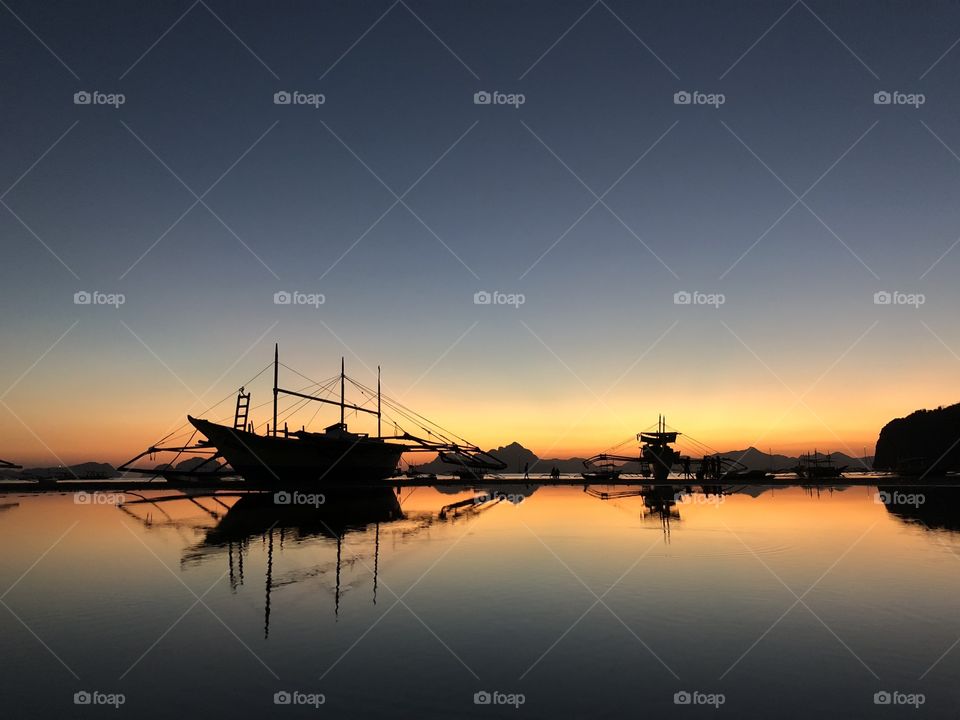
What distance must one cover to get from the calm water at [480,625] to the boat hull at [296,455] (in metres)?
47.6

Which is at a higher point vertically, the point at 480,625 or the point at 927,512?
the point at 480,625

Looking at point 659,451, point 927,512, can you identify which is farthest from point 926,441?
point 927,512

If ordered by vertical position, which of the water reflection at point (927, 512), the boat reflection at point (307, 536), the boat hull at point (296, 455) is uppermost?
the boat hull at point (296, 455)

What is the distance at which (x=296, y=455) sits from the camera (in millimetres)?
76312

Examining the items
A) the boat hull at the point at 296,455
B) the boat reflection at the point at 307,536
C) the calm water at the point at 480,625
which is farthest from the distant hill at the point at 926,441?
the calm water at the point at 480,625

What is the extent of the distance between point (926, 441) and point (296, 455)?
168 metres

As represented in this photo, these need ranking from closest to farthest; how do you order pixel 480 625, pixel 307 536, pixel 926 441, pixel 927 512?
pixel 480 625 < pixel 307 536 < pixel 927 512 < pixel 926 441

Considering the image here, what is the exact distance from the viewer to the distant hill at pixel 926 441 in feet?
454

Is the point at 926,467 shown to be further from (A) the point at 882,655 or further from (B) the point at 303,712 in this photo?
(B) the point at 303,712

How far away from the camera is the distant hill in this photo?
454 ft

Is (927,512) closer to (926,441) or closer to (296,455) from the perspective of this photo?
(296,455)

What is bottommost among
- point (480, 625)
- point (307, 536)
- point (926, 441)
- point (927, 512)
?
point (927, 512)

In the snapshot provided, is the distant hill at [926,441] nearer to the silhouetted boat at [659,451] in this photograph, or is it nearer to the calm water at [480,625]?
the silhouetted boat at [659,451]

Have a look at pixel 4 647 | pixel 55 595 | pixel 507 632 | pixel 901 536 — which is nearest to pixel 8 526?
pixel 55 595
